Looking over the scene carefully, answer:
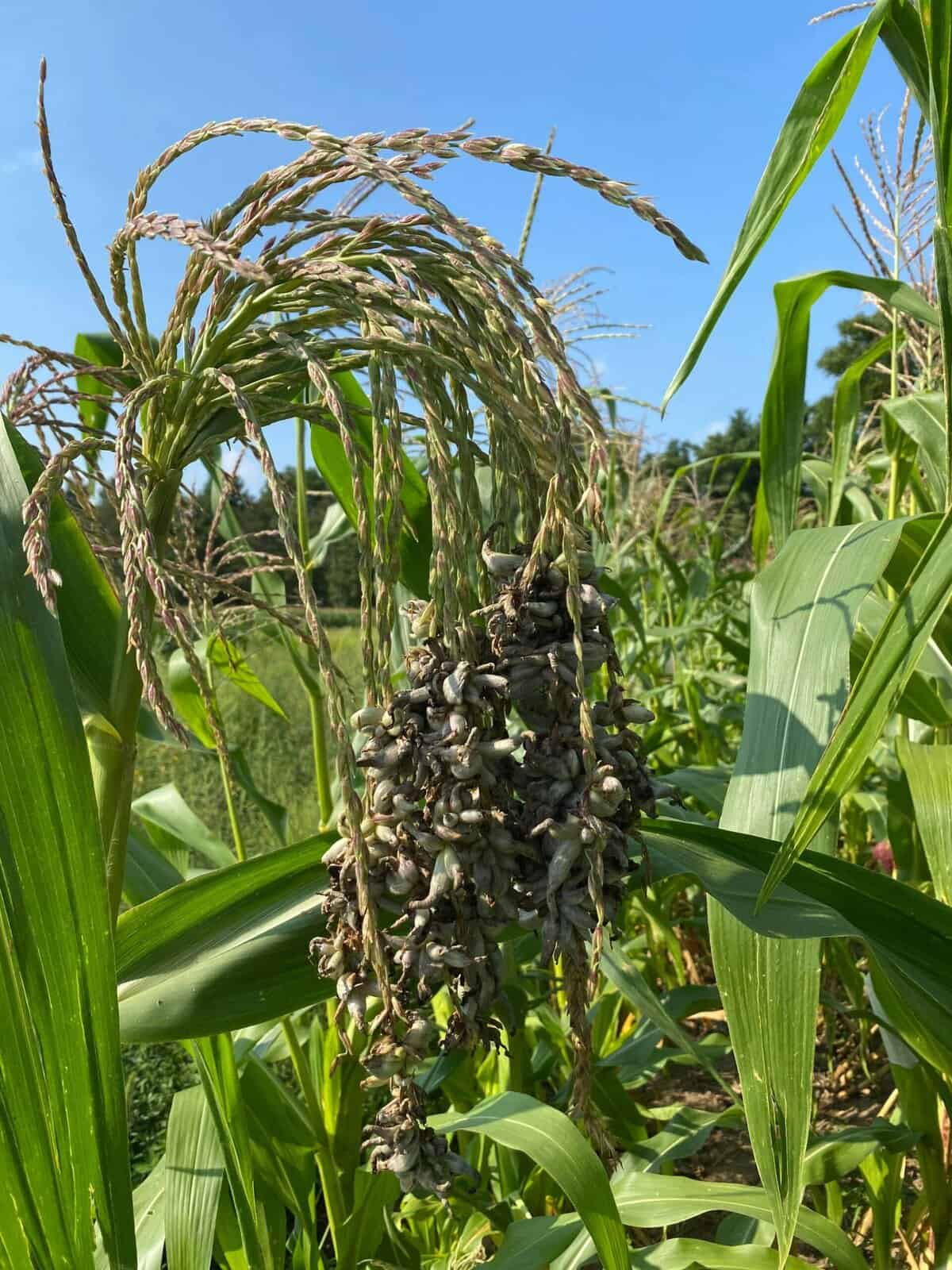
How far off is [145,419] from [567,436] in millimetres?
359

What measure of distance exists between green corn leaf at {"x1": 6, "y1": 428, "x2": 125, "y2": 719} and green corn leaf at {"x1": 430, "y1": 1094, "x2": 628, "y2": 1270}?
1.79ft

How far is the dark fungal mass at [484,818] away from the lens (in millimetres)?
505

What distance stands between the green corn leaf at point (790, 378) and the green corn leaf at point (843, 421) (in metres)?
0.19

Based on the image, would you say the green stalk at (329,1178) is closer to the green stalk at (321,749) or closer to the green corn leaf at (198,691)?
the green stalk at (321,749)

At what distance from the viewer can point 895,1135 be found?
1135mm

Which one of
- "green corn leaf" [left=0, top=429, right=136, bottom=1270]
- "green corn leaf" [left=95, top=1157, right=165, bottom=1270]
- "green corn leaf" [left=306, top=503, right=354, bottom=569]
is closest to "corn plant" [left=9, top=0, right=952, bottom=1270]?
"green corn leaf" [left=0, top=429, right=136, bottom=1270]

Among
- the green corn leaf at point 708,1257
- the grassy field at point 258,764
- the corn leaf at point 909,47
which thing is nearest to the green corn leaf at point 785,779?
the green corn leaf at point 708,1257

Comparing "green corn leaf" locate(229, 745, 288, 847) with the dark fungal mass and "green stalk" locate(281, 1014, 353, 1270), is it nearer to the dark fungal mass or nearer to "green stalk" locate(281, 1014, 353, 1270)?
"green stalk" locate(281, 1014, 353, 1270)

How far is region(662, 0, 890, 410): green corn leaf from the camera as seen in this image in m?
0.74

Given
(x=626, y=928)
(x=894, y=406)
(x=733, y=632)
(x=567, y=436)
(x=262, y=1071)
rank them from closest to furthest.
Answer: (x=567, y=436), (x=262, y=1071), (x=894, y=406), (x=626, y=928), (x=733, y=632)

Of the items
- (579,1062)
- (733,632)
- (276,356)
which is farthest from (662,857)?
(733,632)

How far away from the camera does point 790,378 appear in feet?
3.48

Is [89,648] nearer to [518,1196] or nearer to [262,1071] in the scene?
[262,1071]

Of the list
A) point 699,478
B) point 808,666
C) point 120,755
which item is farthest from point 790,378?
point 699,478
